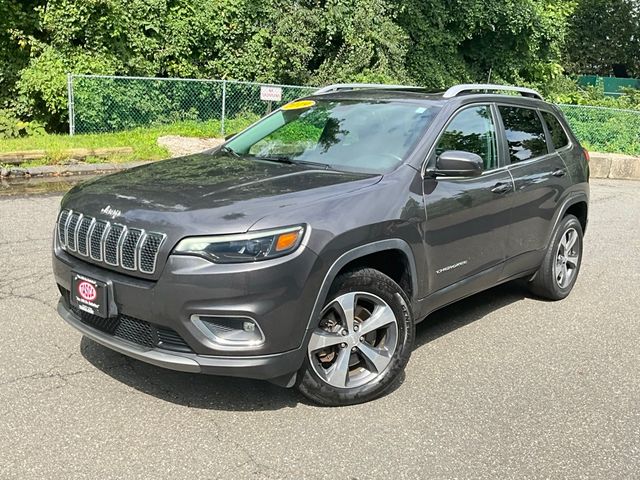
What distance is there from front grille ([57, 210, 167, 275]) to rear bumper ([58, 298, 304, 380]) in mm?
430

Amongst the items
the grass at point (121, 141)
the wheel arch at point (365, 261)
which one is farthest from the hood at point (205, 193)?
the grass at point (121, 141)

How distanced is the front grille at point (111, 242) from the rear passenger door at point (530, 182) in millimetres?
2801

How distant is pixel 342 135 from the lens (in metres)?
4.59

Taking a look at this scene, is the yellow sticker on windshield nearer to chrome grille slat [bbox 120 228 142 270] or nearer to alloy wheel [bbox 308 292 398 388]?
alloy wheel [bbox 308 292 398 388]

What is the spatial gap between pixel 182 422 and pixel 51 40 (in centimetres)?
1295

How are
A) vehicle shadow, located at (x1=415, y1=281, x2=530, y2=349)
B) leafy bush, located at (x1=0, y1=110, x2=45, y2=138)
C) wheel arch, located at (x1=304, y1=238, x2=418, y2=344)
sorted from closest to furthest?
wheel arch, located at (x1=304, y1=238, x2=418, y2=344)
vehicle shadow, located at (x1=415, y1=281, x2=530, y2=349)
leafy bush, located at (x1=0, y1=110, x2=45, y2=138)

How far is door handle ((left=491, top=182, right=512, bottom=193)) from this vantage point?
4707mm

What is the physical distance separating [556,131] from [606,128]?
12.1m

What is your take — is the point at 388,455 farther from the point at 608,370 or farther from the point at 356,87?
the point at 356,87

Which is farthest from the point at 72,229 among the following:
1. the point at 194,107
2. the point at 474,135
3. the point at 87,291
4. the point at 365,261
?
Result: the point at 194,107

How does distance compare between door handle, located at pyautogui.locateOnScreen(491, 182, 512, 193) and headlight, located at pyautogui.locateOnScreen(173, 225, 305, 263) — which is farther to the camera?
door handle, located at pyautogui.locateOnScreen(491, 182, 512, 193)

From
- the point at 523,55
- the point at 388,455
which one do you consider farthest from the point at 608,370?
the point at 523,55

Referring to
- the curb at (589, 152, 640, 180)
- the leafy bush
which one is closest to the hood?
the leafy bush

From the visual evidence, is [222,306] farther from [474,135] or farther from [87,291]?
[474,135]
